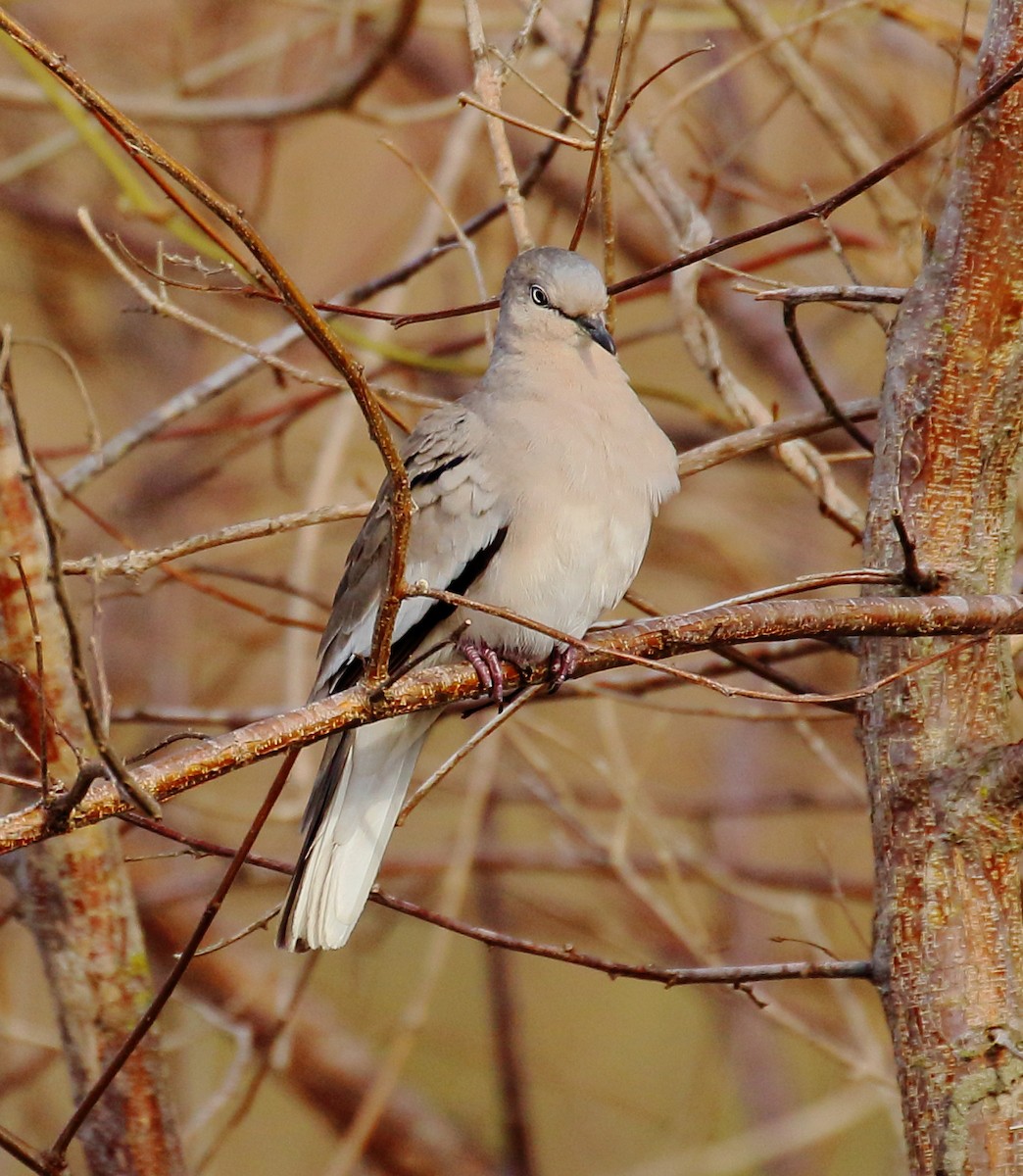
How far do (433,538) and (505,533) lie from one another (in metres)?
0.15

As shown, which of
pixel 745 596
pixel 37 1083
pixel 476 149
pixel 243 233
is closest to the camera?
pixel 243 233

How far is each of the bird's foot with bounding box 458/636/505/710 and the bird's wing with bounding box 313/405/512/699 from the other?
0.08 m

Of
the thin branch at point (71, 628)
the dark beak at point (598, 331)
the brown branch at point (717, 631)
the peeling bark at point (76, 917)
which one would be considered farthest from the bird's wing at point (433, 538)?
the thin branch at point (71, 628)

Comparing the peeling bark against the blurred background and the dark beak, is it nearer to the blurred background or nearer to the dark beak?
the blurred background

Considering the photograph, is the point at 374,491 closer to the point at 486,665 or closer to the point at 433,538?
the point at 433,538

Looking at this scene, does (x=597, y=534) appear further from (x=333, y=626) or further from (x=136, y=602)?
(x=136, y=602)

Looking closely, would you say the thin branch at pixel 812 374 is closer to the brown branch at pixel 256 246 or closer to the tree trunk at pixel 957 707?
the tree trunk at pixel 957 707

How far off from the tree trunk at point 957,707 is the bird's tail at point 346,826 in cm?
87

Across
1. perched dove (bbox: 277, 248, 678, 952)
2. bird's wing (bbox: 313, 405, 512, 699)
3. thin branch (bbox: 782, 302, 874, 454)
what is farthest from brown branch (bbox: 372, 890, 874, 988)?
thin branch (bbox: 782, 302, 874, 454)

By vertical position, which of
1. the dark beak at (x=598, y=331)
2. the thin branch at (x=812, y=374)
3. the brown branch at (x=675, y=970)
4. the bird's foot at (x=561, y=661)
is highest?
the dark beak at (x=598, y=331)

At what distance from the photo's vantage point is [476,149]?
544cm

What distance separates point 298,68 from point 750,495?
2684 mm

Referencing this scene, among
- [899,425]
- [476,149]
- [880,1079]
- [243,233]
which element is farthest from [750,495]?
[243,233]

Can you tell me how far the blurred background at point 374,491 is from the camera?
381cm
